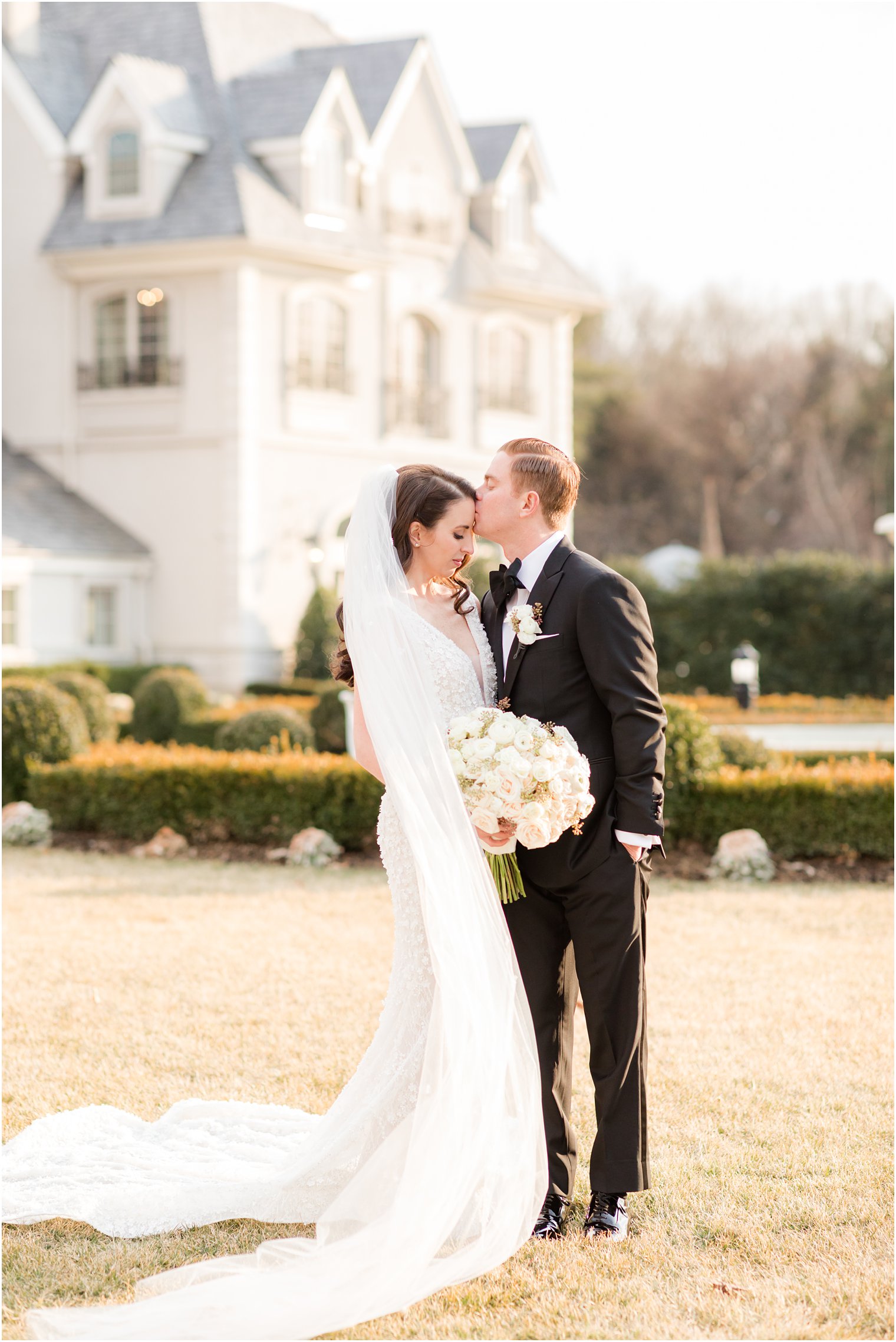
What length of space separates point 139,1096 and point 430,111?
78.6 ft

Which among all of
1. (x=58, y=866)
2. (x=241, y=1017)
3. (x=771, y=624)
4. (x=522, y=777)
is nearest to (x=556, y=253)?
(x=771, y=624)

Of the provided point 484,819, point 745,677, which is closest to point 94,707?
point 484,819

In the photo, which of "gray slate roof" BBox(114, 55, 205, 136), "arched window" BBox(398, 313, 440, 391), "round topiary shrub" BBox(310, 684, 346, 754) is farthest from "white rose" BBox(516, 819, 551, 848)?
"arched window" BBox(398, 313, 440, 391)

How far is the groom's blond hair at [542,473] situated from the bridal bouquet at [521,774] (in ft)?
2.21

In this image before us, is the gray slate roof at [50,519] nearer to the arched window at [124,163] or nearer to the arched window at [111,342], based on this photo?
Answer: the arched window at [111,342]

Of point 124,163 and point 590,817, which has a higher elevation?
point 124,163

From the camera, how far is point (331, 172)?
80.8 feet

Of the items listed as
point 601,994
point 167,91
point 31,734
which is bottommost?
point 601,994

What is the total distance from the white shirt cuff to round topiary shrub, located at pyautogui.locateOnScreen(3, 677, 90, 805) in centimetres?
873

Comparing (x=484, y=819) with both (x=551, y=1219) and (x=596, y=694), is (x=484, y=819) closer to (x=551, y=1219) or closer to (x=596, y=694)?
(x=596, y=694)

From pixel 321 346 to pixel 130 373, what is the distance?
3329 mm

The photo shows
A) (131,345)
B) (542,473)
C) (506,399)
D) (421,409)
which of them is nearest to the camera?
(542,473)

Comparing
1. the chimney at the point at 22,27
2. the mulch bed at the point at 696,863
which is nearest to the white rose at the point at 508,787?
the mulch bed at the point at 696,863

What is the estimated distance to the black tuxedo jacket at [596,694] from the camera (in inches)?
158
